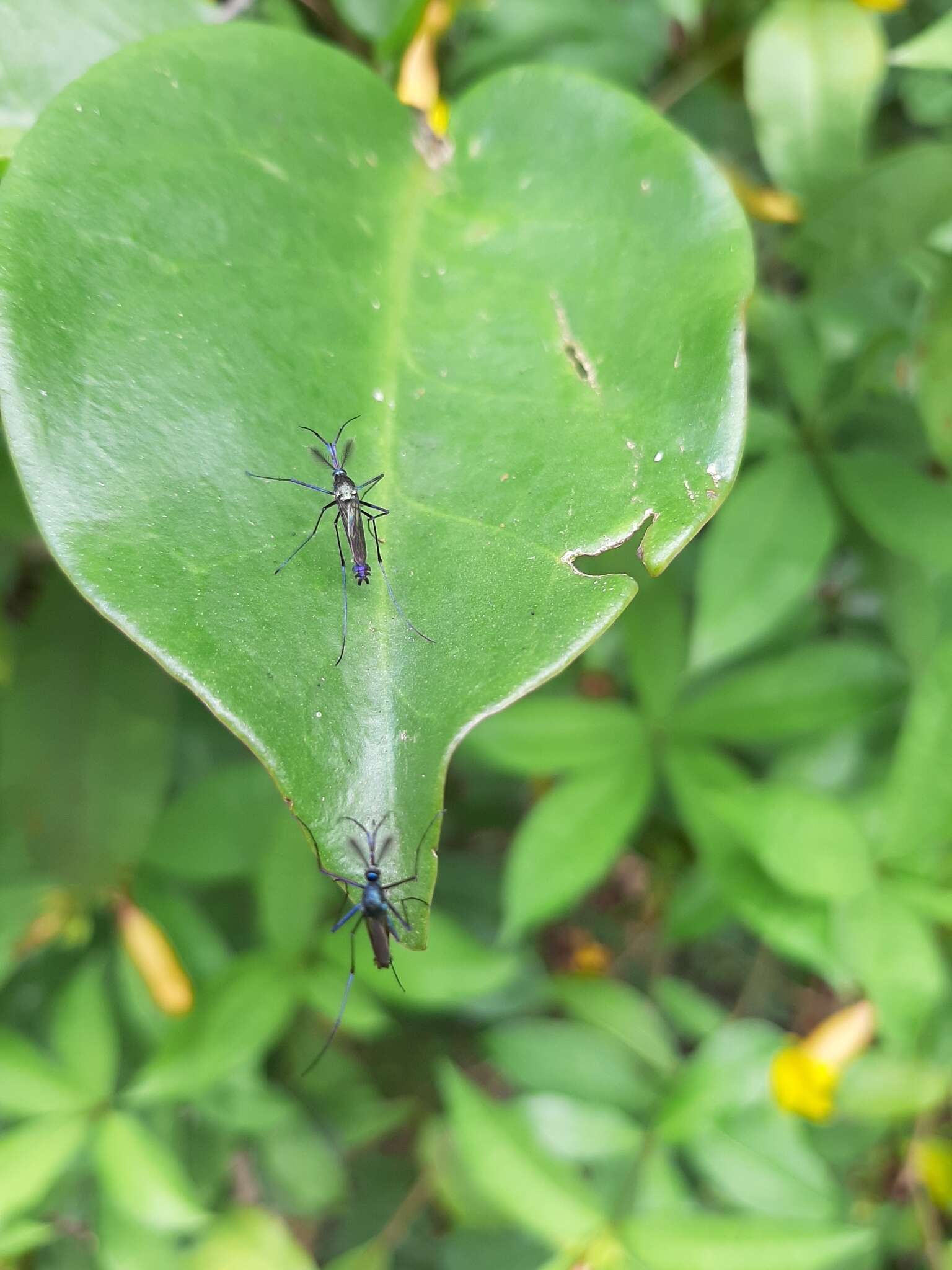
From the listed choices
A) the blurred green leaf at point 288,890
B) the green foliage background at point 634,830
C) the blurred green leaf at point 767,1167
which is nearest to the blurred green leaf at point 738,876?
the green foliage background at point 634,830

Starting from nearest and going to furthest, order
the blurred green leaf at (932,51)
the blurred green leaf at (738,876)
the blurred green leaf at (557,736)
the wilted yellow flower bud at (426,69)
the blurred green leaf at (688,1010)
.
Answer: the blurred green leaf at (932,51), the wilted yellow flower bud at (426,69), the blurred green leaf at (738,876), the blurred green leaf at (557,736), the blurred green leaf at (688,1010)

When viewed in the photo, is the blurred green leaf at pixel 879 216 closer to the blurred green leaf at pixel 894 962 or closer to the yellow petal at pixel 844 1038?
the blurred green leaf at pixel 894 962

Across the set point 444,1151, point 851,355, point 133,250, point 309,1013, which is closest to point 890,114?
point 851,355

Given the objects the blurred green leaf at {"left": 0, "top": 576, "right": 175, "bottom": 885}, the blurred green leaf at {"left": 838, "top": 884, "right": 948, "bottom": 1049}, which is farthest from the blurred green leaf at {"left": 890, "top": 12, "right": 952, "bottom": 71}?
the blurred green leaf at {"left": 0, "top": 576, "right": 175, "bottom": 885}

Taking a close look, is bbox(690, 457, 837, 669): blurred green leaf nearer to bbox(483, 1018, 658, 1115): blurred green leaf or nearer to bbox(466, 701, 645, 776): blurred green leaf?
bbox(466, 701, 645, 776): blurred green leaf

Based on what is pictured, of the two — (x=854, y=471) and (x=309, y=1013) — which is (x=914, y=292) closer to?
(x=854, y=471)

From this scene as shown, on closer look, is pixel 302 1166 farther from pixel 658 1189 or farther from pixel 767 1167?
pixel 767 1167
